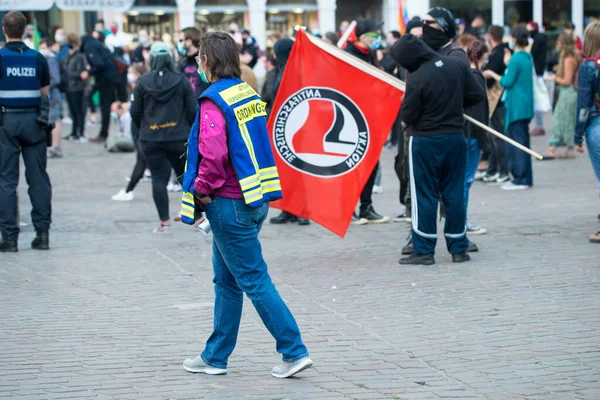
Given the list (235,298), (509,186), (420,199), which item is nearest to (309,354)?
(235,298)

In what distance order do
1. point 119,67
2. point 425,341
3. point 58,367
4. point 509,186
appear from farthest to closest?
point 119,67 → point 509,186 → point 425,341 → point 58,367

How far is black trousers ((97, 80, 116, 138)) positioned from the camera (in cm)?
2030

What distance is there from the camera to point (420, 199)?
8.44 m

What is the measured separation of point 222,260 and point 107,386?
90cm

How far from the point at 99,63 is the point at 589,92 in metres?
12.9

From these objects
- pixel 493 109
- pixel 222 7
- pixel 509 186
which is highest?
pixel 222 7

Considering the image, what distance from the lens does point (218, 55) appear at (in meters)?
5.41

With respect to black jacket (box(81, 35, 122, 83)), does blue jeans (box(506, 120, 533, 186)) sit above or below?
below

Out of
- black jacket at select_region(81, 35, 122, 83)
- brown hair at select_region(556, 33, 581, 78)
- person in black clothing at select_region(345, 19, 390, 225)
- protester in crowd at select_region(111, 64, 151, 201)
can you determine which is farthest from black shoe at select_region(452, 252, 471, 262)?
black jacket at select_region(81, 35, 122, 83)

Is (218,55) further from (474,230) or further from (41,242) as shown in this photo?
(474,230)

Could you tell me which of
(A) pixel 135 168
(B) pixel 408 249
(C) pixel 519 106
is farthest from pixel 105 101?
(B) pixel 408 249

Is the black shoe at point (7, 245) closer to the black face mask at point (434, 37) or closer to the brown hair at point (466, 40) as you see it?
the black face mask at point (434, 37)

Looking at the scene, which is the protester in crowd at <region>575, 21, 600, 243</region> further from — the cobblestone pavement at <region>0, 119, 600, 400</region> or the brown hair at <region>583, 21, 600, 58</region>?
the cobblestone pavement at <region>0, 119, 600, 400</region>

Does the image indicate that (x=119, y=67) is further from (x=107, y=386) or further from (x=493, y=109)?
(x=107, y=386)
